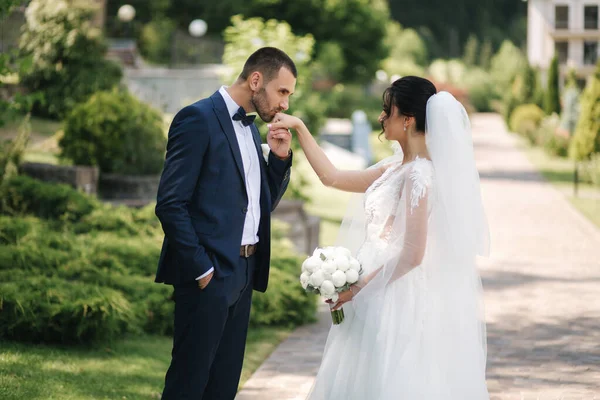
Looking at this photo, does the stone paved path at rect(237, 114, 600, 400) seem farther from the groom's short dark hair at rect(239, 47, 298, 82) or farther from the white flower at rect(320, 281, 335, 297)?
the groom's short dark hair at rect(239, 47, 298, 82)

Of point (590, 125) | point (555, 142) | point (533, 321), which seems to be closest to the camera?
point (533, 321)

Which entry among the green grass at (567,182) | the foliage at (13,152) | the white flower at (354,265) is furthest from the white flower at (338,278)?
the green grass at (567,182)

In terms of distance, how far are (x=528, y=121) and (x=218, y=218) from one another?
38777 millimetres

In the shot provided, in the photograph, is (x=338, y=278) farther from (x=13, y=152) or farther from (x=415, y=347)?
→ (x=13, y=152)

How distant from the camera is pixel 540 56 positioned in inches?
2643

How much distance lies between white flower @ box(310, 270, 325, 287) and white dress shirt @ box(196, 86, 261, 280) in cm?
34

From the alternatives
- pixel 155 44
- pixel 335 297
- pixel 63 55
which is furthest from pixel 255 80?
pixel 155 44

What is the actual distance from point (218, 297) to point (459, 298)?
1.29m

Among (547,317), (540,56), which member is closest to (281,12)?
(540,56)

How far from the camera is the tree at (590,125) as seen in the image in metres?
25.0

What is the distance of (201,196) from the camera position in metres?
4.14

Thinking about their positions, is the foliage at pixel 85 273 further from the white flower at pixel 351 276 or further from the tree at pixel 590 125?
the tree at pixel 590 125

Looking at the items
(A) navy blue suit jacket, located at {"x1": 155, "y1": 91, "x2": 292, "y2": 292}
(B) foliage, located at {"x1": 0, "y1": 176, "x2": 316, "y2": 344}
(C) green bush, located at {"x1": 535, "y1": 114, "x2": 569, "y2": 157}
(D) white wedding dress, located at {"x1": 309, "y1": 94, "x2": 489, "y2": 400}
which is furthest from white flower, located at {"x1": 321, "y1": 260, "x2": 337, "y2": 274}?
(C) green bush, located at {"x1": 535, "y1": 114, "x2": 569, "y2": 157}

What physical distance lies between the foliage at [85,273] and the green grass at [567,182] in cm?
1000
